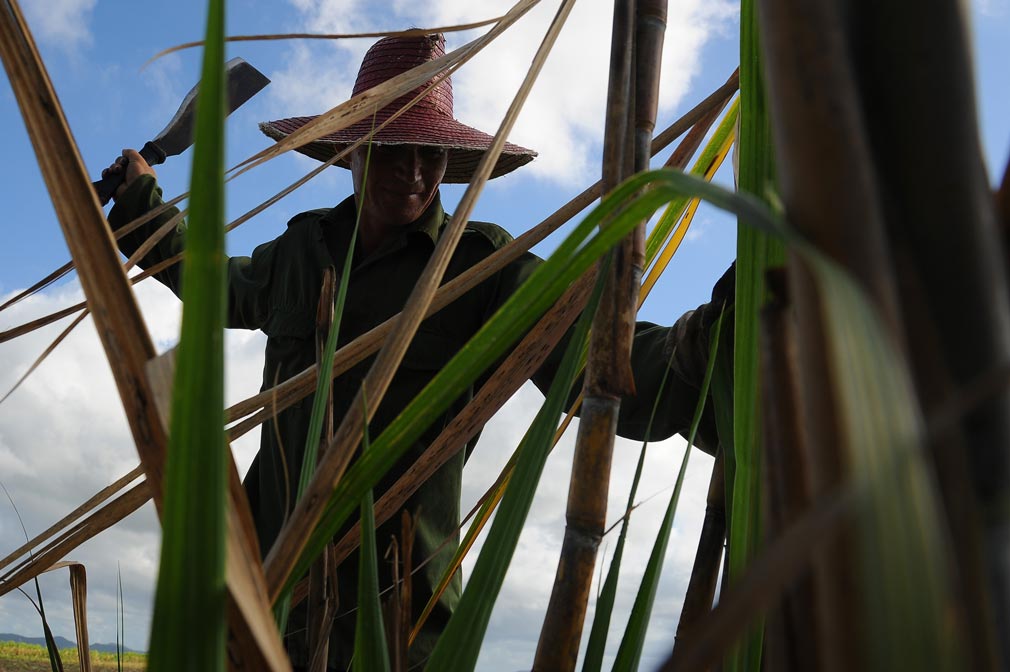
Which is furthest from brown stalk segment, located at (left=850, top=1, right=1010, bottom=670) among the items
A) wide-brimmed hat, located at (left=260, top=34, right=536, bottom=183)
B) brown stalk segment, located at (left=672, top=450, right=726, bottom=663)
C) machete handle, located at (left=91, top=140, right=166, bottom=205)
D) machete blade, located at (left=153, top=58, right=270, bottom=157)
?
machete handle, located at (left=91, top=140, right=166, bottom=205)

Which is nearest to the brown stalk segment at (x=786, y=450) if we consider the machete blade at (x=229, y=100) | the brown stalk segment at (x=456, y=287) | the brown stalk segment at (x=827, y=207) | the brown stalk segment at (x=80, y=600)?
the brown stalk segment at (x=827, y=207)

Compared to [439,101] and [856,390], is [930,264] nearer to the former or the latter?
[856,390]

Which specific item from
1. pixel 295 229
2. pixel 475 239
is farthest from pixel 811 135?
pixel 295 229

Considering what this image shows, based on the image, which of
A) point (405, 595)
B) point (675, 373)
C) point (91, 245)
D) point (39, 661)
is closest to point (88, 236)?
point (91, 245)

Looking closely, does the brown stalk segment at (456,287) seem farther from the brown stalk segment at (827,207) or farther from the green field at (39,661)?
the green field at (39,661)

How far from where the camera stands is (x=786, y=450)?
16cm

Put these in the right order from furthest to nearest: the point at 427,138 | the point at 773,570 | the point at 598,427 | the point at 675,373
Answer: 1. the point at 427,138
2. the point at 675,373
3. the point at 598,427
4. the point at 773,570

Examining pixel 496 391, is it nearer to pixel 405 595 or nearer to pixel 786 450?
pixel 405 595

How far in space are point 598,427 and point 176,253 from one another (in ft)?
5.08

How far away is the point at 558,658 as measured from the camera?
1.03ft

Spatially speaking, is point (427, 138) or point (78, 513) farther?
point (427, 138)

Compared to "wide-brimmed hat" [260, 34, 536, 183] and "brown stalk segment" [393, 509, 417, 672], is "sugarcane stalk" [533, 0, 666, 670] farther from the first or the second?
"wide-brimmed hat" [260, 34, 536, 183]

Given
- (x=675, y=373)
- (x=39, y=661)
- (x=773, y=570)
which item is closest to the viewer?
(x=773, y=570)

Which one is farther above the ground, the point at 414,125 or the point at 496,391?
the point at 414,125
